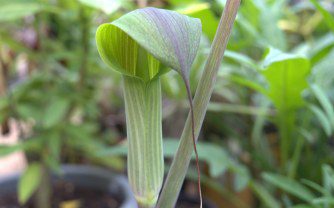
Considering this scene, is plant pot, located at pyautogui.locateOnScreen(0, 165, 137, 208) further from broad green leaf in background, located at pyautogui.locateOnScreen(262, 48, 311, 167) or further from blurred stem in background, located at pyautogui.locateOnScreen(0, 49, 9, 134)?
broad green leaf in background, located at pyautogui.locateOnScreen(262, 48, 311, 167)

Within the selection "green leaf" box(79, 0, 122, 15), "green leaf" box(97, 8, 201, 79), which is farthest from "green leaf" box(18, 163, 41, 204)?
"green leaf" box(97, 8, 201, 79)

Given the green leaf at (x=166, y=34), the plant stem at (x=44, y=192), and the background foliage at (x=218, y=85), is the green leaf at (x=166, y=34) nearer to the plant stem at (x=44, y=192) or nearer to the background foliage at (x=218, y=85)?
the background foliage at (x=218, y=85)

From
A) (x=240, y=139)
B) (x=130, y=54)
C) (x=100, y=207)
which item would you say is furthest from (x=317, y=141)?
(x=130, y=54)

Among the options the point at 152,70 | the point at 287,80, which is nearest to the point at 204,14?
the point at 287,80

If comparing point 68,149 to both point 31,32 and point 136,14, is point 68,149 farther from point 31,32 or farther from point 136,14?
point 136,14

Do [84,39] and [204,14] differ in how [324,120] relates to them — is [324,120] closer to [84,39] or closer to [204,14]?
[204,14]

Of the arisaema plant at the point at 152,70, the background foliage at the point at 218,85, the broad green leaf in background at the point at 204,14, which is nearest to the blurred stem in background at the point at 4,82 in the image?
the background foliage at the point at 218,85
